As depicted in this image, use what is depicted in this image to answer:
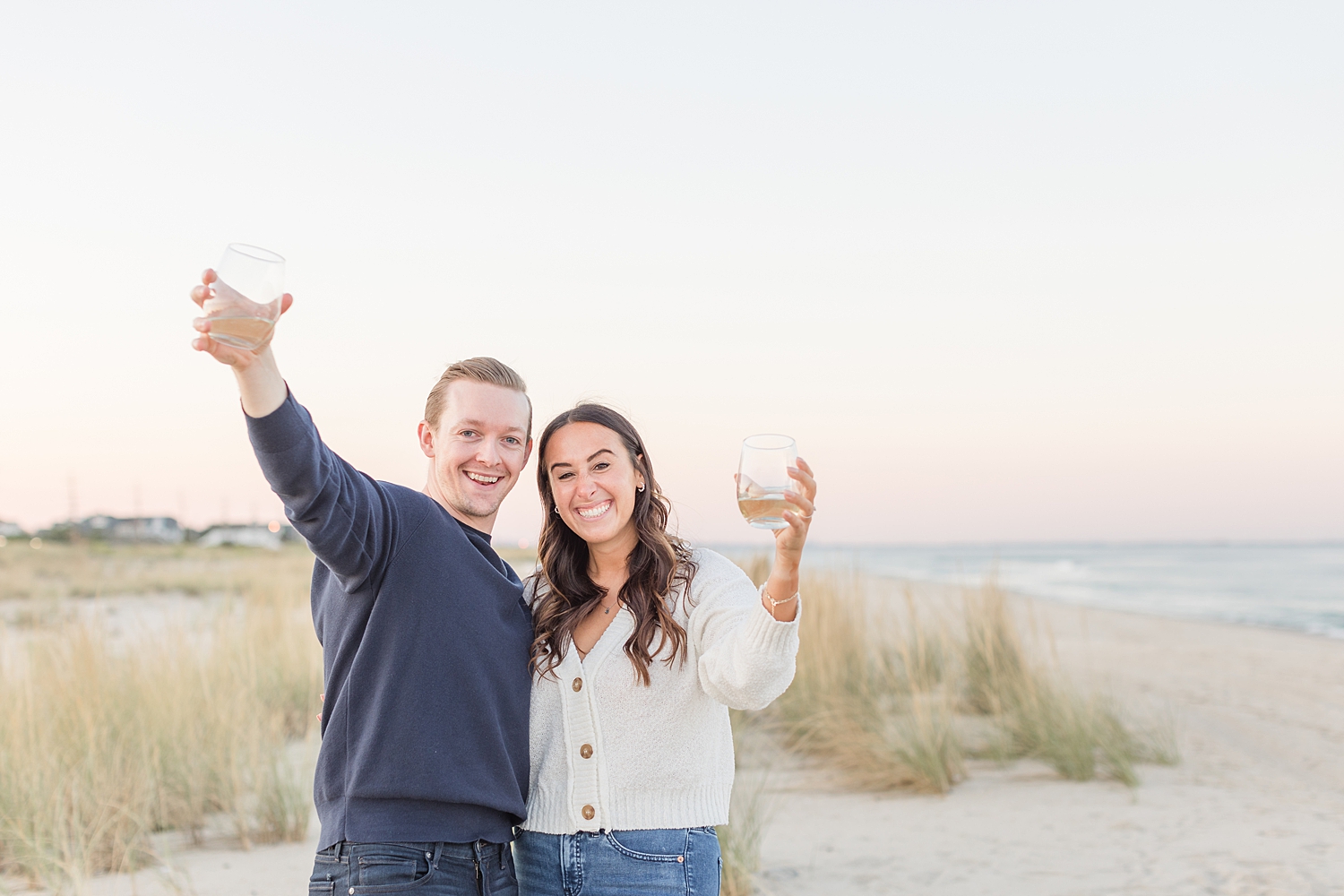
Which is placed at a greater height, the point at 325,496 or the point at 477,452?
the point at 477,452

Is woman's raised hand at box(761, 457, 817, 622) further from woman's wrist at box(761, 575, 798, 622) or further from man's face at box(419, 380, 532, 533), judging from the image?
man's face at box(419, 380, 532, 533)

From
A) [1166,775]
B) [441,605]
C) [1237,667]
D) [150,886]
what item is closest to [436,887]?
[441,605]

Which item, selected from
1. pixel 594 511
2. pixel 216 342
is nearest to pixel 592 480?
pixel 594 511

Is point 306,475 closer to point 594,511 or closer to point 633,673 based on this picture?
point 594,511

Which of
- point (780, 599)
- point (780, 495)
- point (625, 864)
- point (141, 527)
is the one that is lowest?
point (141, 527)

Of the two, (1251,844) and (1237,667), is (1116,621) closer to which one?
(1237,667)

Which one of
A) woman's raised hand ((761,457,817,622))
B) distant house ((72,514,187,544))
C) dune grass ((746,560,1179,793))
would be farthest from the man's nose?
distant house ((72,514,187,544))

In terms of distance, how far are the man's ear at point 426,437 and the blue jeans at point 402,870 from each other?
41.6 inches

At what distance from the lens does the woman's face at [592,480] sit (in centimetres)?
253

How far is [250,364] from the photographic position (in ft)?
6.03

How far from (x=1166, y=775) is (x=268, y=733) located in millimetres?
5645

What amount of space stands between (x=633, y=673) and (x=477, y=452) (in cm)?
72

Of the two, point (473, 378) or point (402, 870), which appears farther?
point (473, 378)

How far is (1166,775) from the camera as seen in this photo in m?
6.28
